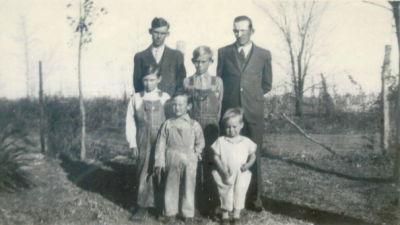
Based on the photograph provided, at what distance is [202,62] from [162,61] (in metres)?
0.56

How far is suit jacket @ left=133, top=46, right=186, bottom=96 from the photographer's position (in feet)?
15.8

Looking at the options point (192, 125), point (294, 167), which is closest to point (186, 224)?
point (192, 125)

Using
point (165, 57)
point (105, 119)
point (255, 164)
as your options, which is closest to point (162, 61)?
point (165, 57)

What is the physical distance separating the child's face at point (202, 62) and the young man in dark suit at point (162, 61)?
1.42 ft

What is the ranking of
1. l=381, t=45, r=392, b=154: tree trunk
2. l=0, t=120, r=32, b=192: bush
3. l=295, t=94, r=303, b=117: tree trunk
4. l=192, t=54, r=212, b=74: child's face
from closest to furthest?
1. l=192, t=54, r=212, b=74: child's face
2. l=0, t=120, r=32, b=192: bush
3. l=381, t=45, r=392, b=154: tree trunk
4. l=295, t=94, r=303, b=117: tree trunk

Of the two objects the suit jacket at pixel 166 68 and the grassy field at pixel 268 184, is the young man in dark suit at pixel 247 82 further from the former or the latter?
the grassy field at pixel 268 184

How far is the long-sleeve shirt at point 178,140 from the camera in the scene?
4301 mm

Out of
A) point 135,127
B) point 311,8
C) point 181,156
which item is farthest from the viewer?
point 311,8

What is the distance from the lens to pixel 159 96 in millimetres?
4516

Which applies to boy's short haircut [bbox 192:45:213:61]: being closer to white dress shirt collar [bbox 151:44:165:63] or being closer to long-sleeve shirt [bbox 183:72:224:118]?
long-sleeve shirt [bbox 183:72:224:118]

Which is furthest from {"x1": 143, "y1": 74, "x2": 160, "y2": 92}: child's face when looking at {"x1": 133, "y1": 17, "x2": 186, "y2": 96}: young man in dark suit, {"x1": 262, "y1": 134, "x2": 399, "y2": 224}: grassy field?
{"x1": 262, "y1": 134, "x2": 399, "y2": 224}: grassy field

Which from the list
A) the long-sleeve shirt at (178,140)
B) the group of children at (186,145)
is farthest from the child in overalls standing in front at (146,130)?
the long-sleeve shirt at (178,140)

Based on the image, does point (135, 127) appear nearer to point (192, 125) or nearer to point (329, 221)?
point (192, 125)

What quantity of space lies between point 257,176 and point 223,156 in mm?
752
